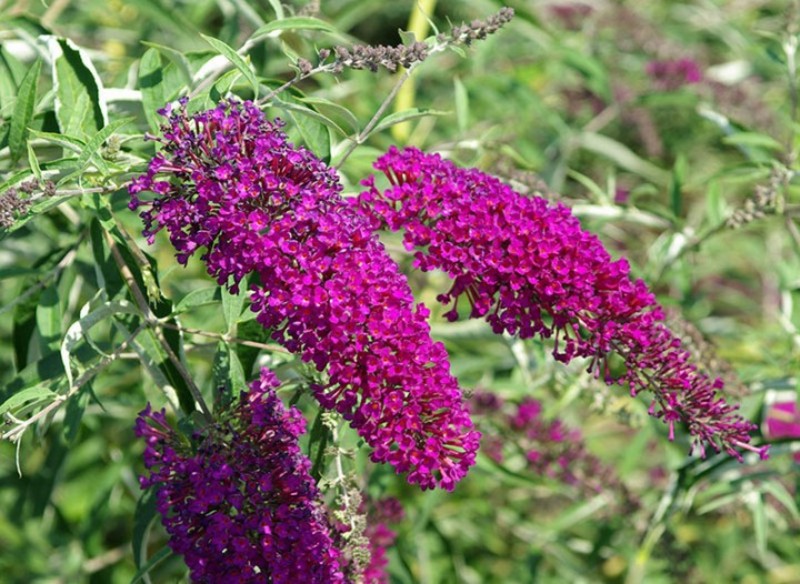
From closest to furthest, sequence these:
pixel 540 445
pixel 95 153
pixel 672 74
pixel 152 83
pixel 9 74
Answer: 1. pixel 95 153
2. pixel 152 83
3. pixel 9 74
4. pixel 540 445
5. pixel 672 74

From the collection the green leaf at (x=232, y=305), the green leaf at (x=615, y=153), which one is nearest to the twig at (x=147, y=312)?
the green leaf at (x=232, y=305)

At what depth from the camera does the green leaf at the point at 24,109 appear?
1.88 m

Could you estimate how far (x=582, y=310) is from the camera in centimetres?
169

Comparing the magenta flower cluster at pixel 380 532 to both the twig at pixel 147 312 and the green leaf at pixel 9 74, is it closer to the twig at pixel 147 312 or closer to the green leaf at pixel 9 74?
the twig at pixel 147 312

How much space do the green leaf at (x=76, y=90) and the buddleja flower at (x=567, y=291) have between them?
28.1 inches

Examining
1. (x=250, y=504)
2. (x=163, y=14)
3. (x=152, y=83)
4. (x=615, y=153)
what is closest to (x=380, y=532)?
(x=250, y=504)

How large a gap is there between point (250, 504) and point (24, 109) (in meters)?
0.86

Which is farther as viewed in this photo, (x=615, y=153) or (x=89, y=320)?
(x=615, y=153)

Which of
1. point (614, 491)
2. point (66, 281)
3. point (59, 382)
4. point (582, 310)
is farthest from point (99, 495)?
point (582, 310)

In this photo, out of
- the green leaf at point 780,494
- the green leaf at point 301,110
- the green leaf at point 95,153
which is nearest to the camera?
the green leaf at point 95,153

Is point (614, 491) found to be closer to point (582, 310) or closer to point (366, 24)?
point (582, 310)

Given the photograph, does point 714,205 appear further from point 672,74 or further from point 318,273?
point 318,273

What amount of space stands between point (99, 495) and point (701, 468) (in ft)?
5.84

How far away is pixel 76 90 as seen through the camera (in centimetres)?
200
